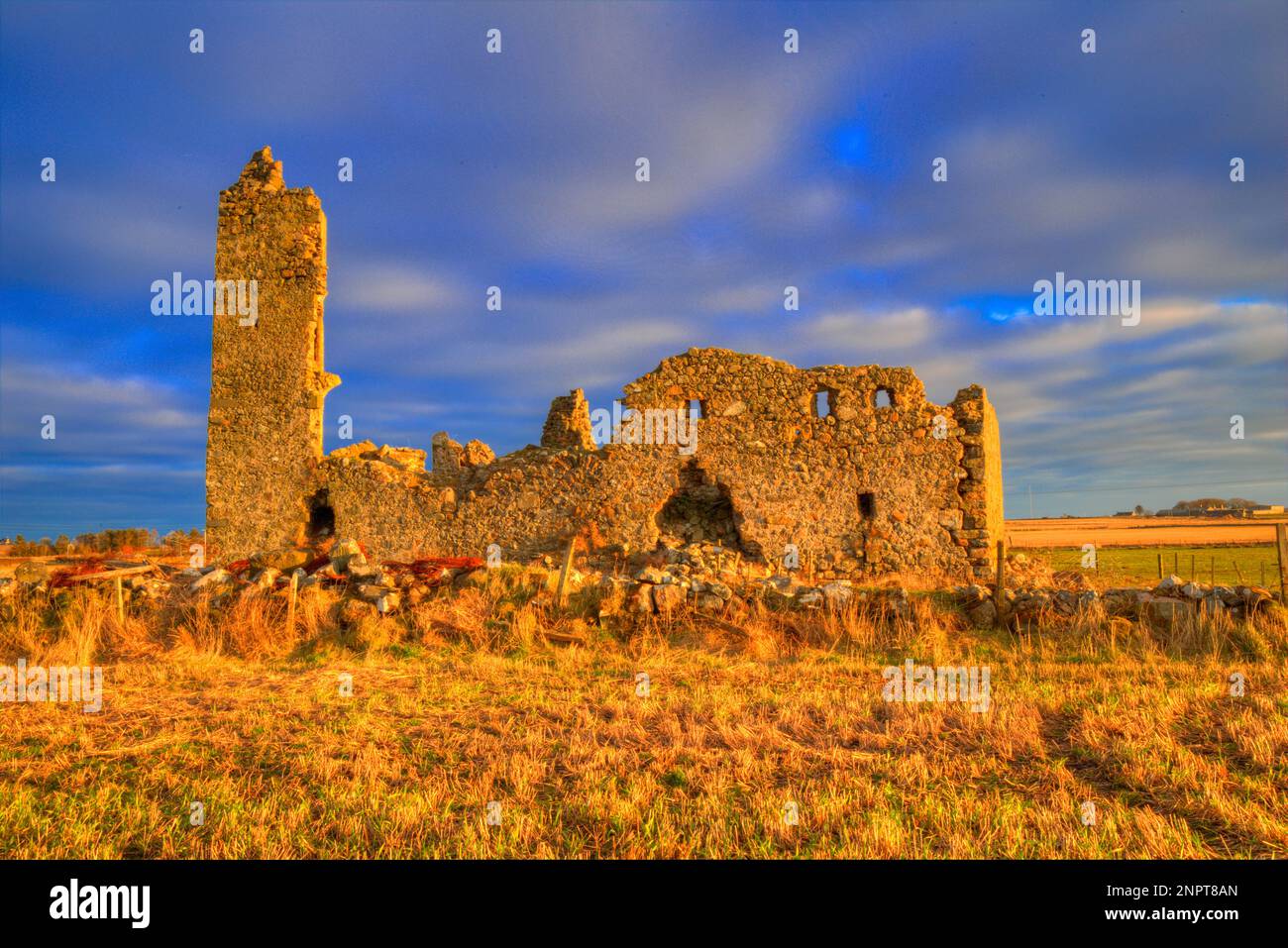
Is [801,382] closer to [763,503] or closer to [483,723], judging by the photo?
[763,503]

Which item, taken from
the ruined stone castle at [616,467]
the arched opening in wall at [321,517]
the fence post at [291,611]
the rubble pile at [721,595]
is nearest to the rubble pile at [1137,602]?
the rubble pile at [721,595]

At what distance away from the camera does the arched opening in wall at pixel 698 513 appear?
14.8 meters

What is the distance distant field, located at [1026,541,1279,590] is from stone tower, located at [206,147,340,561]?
15.0 meters

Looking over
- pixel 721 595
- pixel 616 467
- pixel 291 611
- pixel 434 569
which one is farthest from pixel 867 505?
pixel 291 611

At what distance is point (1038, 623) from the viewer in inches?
324

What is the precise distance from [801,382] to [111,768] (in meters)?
12.3

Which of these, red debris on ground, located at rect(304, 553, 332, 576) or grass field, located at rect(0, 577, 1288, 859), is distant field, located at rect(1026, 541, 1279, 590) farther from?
red debris on ground, located at rect(304, 553, 332, 576)

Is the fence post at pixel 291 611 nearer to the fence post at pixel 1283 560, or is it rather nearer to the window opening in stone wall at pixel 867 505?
the window opening in stone wall at pixel 867 505

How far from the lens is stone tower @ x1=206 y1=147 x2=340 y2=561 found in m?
15.8

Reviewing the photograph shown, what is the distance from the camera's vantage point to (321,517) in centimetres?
1634

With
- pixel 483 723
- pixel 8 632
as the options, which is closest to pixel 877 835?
pixel 483 723

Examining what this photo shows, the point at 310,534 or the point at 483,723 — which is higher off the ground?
the point at 310,534

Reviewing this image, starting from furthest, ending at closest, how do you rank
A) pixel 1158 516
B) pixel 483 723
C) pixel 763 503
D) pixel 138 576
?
pixel 1158 516, pixel 763 503, pixel 138 576, pixel 483 723

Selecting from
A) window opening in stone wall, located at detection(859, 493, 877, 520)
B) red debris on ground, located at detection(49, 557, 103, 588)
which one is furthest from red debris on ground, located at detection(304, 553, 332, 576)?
window opening in stone wall, located at detection(859, 493, 877, 520)
